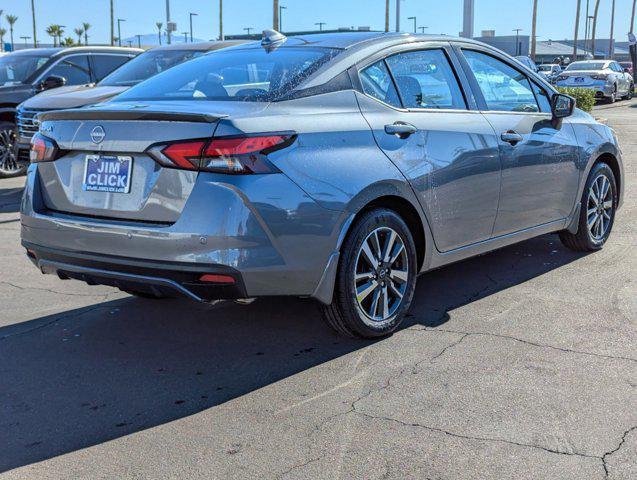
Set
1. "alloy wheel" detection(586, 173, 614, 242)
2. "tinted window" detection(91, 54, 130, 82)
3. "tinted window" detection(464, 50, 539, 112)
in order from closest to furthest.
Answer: "tinted window" detection(464, 50, 539, 112) → "alloy wheel" detection(586, 173, 614, 242) → "tinted window" detection(91, 54, 130, 82)

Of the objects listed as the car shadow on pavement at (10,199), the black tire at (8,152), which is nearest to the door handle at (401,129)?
the car shadow on pavement at (10,199)

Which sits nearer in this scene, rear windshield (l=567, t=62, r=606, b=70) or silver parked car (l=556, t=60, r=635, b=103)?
silver parked car (l=556, t=60, r=635, b=103)

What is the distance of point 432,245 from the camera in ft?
16.4

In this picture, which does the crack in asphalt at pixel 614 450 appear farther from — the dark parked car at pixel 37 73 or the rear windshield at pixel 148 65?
the dark parked car at pixel 37 73

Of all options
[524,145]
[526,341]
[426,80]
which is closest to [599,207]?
[524,145]

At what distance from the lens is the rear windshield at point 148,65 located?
36.1 ft

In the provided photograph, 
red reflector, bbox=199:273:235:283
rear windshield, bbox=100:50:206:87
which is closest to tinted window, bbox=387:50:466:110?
red reflector, bbox=199:273:235:283

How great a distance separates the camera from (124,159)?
13.5 feet

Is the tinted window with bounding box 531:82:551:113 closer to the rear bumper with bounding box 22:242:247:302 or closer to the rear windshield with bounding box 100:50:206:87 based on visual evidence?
the rear bumper with bounding box 22:242:247:302

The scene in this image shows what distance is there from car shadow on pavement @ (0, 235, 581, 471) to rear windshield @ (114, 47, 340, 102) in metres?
1.37

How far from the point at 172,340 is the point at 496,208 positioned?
2.25m

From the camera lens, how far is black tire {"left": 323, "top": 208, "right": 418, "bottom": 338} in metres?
4.44

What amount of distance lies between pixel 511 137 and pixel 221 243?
2.49m

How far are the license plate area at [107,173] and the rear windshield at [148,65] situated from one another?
6893 millimetres
